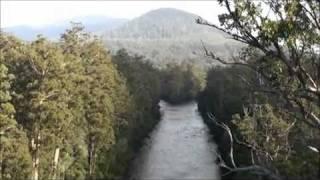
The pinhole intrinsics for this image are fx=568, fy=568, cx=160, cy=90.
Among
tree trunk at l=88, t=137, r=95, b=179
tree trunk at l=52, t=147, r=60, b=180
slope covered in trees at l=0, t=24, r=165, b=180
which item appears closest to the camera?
slope covered in trees at l=0, t=24, r=165, b=180

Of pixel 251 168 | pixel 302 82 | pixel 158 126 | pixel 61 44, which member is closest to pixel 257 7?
pixel 302 82

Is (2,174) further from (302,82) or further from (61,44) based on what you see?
(302,82)

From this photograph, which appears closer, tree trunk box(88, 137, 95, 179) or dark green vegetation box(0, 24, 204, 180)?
dark green vegetation box(0, 24, 204, 180)

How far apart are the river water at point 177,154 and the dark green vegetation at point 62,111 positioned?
356 cm

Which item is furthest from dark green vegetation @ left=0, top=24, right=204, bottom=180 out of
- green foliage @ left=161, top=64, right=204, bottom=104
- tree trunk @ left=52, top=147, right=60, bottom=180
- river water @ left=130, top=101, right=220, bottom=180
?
green foliage @ left=161, top=64, right=204, bottom=104

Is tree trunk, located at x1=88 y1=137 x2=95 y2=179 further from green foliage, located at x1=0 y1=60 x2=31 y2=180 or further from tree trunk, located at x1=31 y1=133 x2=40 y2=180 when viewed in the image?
green foliage, located at x1=0 y1=60 x2=31 y2=180

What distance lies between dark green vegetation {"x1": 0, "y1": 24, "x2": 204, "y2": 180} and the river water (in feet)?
11.7

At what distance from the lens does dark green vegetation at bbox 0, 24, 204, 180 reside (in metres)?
39.0

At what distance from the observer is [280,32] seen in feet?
37.5

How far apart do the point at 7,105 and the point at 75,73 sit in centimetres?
1069

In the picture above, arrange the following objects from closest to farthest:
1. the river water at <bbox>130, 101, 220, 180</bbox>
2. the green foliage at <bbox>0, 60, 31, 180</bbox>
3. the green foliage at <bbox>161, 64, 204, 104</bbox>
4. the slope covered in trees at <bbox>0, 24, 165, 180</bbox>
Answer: the green foliage at <bbox>0, 60, 31, 180</bbox> → the slope covered in trees at <bbox>0, 24, 165, 180</bbox> → the river water at <bbox>130, 101, 220, 180</bbox> → the green foliage at <bbox>161, 64, 204, 104</bbox>

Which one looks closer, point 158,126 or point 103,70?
point 103,70

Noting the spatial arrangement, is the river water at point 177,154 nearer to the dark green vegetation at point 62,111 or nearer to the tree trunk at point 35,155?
the dark green vegetation at point 62,111

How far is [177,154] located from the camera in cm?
7719
